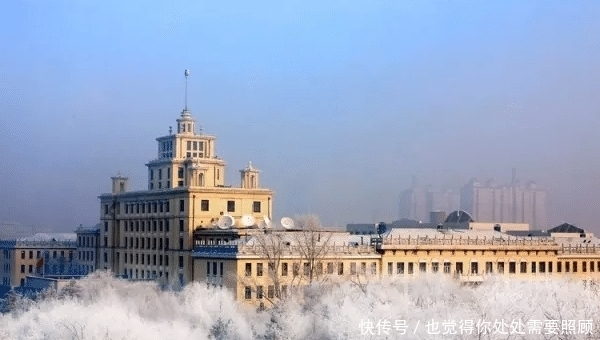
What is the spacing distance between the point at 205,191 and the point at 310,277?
1671 centimetres

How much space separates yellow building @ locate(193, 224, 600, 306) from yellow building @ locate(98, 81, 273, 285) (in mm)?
4969

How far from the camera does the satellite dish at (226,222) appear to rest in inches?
3656

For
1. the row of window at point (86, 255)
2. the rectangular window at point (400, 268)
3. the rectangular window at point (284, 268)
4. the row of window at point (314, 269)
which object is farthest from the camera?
the row of window at point (86, 255)

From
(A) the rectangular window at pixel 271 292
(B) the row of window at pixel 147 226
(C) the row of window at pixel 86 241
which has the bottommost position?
(A) the rectangular window at pixel 271 292

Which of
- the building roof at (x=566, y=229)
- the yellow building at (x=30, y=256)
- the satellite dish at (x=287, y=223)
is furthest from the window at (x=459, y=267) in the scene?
the yellow building at (x=30, y=256)

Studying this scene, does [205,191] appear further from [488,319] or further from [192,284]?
[488,319]

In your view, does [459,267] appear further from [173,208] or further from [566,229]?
[566,229]

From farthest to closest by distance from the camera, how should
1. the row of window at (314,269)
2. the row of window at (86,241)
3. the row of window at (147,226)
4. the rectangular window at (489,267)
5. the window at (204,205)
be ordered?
the row of window at (86,241)
the row of window at (147,226)
the rectangular window at (489,267)
the window at (204,205)
the row of window at (314,269)

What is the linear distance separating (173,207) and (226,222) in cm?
789

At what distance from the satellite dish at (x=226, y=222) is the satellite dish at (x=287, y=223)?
226 inches

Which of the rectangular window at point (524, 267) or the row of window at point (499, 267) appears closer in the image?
the row of window at point (499, 267)

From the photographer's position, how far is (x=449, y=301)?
69.4m

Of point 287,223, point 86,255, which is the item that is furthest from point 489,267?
point 86,255

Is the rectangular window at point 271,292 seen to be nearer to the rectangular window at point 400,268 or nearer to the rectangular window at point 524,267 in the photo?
the rectangular window at point 400,268
